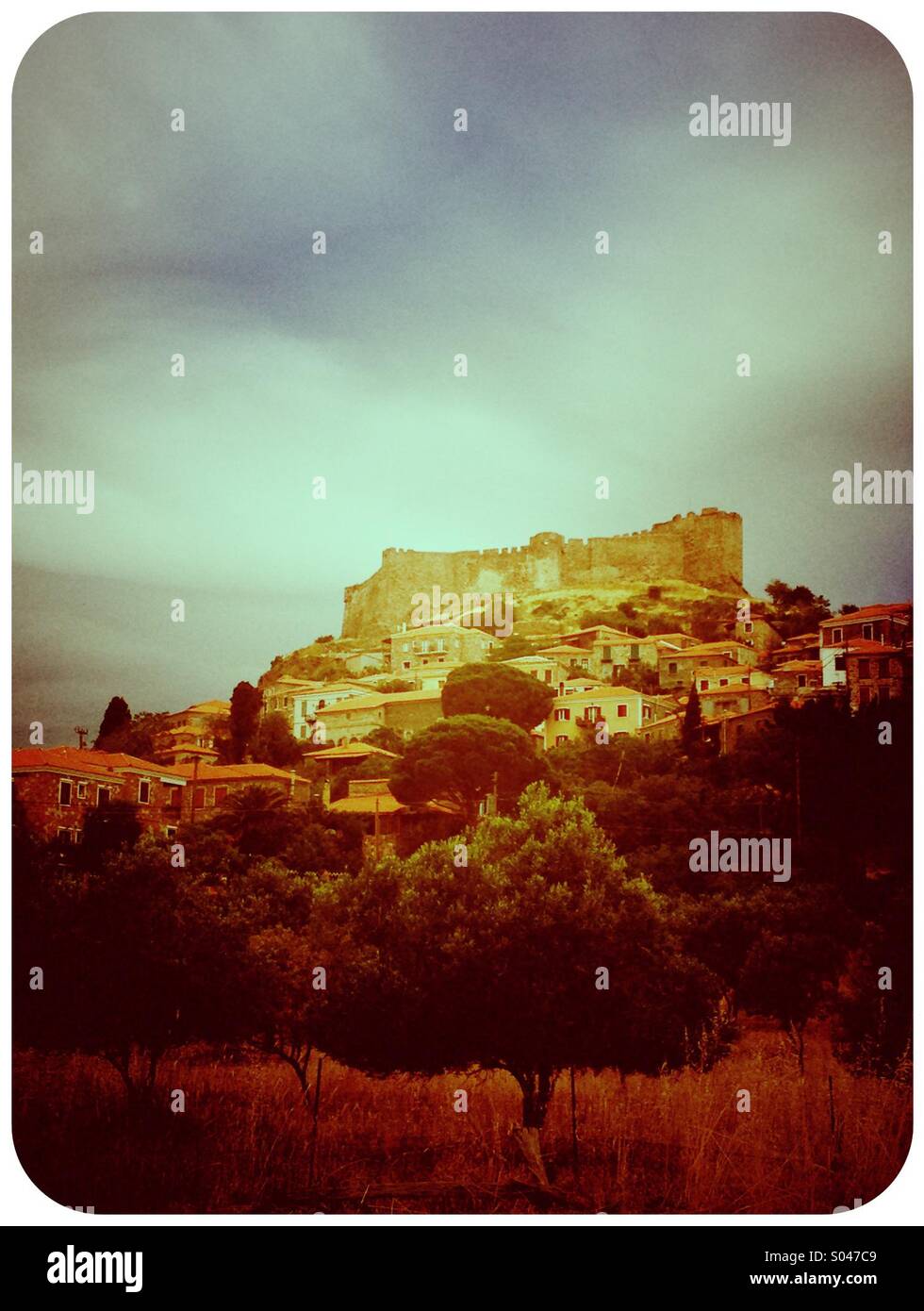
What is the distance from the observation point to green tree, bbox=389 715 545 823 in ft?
21.4

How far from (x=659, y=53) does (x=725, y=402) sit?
2.07 metres

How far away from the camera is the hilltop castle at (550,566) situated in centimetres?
657

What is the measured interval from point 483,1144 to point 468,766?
6.99 ft

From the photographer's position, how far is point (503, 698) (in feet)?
21.6

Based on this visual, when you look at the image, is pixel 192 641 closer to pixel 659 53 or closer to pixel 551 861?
pixel 551 861

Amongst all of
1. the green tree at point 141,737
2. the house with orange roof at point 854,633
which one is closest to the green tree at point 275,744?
the green tree at point 141,737

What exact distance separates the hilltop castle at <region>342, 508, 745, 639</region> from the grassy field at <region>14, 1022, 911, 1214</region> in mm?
2665

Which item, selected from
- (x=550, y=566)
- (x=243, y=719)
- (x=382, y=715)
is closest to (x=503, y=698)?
(x=382, y=715)

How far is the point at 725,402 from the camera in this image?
660 cm

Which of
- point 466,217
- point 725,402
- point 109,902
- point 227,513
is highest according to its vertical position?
point 466,217

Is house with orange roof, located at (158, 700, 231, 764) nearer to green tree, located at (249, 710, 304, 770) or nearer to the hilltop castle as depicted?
green tree, located at (249, 710, 304, 770)

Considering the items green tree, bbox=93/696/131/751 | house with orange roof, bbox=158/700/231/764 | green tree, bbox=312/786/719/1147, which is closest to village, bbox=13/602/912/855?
house with orange roof, bbox=158/700/231/764

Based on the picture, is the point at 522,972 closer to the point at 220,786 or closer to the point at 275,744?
the point at 275,744
